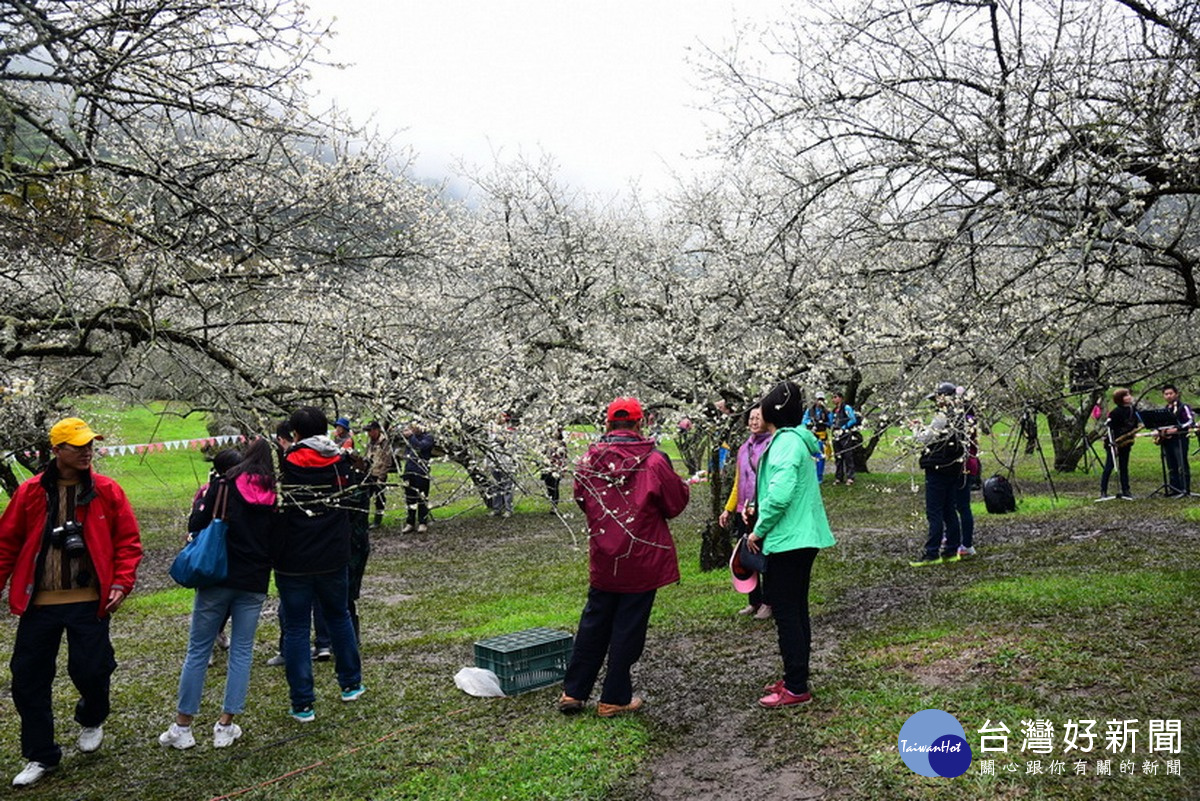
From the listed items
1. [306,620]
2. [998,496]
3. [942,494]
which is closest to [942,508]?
[942,494]

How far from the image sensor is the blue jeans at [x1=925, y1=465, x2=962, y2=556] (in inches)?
352

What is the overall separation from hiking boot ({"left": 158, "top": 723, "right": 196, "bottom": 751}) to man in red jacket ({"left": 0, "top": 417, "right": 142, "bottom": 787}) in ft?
1.77

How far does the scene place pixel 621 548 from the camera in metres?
4.94

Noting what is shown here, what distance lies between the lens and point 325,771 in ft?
15.0

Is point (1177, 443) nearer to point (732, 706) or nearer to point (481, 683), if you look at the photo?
point (732, 706)

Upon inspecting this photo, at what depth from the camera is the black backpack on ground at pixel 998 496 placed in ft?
36.9

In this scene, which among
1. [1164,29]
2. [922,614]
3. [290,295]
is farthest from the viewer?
[290,295]

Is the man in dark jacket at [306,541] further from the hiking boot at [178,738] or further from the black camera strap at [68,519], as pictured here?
the black camera strap at [68,519]

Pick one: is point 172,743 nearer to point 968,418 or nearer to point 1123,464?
point 968,418

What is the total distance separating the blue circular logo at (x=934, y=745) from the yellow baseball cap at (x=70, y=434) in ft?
14.6

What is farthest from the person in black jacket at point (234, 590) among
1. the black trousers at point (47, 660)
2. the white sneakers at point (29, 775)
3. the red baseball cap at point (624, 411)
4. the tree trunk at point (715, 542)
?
the tree trunk at point (715, 542)

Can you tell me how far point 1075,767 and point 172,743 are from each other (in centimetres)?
479

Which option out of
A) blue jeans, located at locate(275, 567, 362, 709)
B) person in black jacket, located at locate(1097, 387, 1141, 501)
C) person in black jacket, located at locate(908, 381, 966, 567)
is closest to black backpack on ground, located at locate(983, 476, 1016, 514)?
person in black jacket, located at locate(908, 381, 966, 567)

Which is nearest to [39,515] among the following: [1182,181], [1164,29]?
[1182,181]
